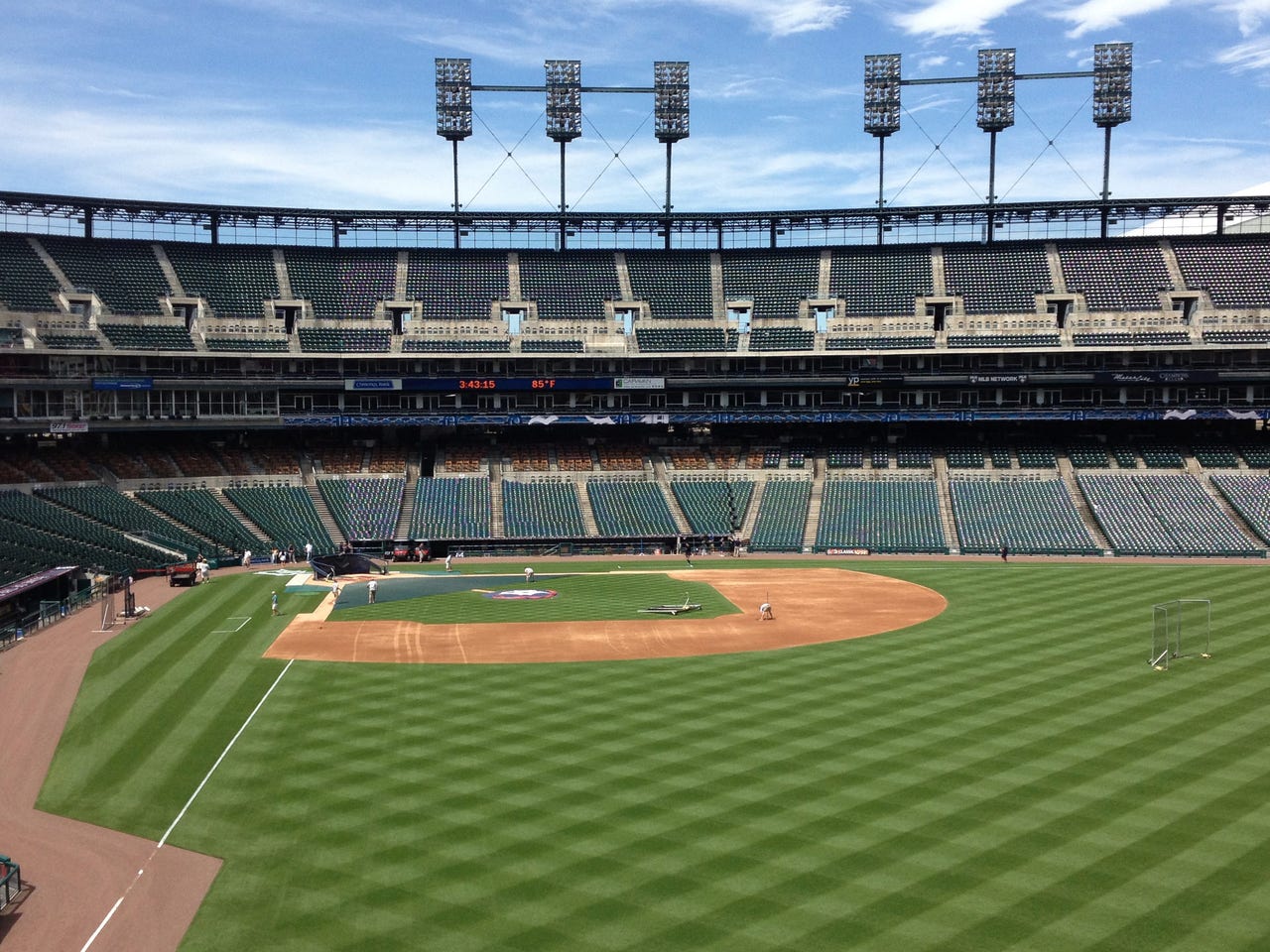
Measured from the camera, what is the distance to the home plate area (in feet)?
132

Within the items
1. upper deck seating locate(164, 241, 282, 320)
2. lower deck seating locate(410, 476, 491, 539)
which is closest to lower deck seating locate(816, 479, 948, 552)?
lower deck seating locate(410, 476, 491, 539)

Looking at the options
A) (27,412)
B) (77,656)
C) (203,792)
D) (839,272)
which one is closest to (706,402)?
(839,272)

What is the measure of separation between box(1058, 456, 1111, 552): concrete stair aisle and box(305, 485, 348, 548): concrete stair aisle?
168 feet

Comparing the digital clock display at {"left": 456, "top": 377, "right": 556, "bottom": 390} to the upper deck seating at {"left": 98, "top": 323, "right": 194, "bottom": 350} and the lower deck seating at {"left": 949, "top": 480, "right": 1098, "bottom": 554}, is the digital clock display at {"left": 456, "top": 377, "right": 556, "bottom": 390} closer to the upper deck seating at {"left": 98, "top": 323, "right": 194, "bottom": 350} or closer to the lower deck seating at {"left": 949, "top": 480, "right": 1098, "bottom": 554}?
the upper deck seating at {"left": 98, "top": 323, "right": 194, "bottom": 350}

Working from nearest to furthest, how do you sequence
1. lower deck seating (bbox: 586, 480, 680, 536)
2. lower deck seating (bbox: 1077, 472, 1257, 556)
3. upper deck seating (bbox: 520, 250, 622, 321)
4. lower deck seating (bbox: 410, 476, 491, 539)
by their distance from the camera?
lower deck seating (bbox: 1077, 472, 1257, 556), lower deck seating (bbox: 410, 476, 491, 539), lower deck seating (bbox: 586, 480, 680, 536), upper deck seating (bbox: 520, 250, 622, 321)

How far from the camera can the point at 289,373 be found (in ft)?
267

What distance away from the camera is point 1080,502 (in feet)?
244

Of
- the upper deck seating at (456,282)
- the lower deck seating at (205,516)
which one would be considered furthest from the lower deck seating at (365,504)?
the upper deck seating at (456,282)

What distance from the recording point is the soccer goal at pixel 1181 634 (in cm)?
3644

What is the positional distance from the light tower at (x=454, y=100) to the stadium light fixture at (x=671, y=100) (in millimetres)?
16026

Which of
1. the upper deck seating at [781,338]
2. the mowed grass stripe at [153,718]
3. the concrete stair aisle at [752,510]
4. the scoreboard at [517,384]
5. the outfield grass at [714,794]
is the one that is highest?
the upper deck seating at [781,338]

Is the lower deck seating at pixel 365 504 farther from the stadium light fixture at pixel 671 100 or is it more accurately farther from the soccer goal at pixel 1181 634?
the soccer goal at pixel 1181 634

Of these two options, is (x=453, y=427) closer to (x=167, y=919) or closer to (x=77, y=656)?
(x=77, y=656)

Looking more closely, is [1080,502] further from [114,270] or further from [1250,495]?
[114,270]
